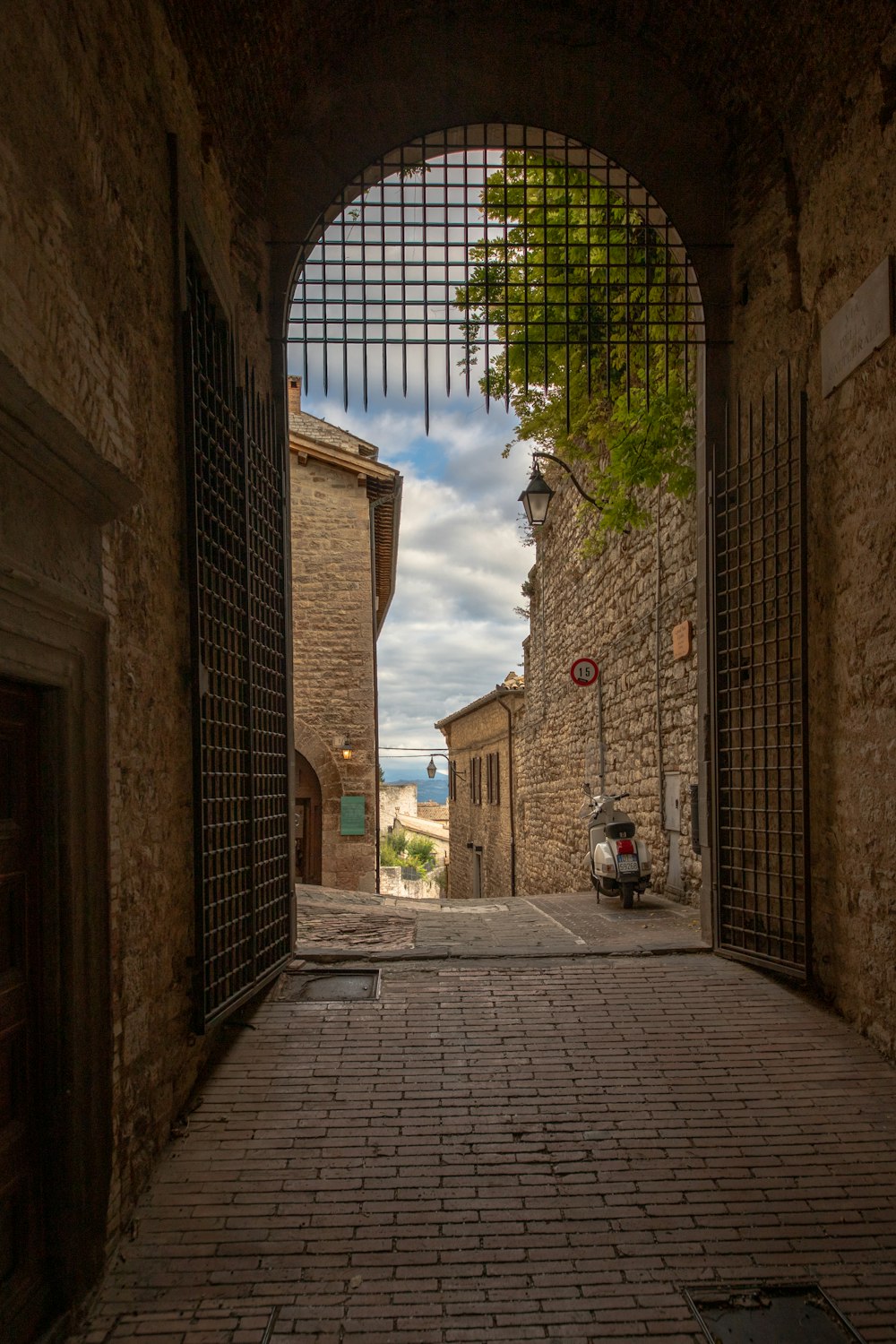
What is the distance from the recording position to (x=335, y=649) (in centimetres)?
1496

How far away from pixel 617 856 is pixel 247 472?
5048 millimetres

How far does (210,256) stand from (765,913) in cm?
473

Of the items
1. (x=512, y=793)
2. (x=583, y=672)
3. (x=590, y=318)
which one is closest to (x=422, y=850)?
(x=512, y=793)

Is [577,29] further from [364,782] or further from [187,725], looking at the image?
[364,782]

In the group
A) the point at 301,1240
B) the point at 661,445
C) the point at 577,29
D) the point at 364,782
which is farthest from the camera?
the point at 364,782

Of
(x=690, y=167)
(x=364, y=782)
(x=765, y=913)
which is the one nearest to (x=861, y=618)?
(x=765, y=913)

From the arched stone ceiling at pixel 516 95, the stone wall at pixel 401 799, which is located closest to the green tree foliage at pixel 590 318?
the arched stone ceiling at pixel 516 95

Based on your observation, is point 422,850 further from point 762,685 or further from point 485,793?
point 762,685

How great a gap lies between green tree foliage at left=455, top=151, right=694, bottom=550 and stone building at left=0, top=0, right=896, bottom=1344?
50 centimetres

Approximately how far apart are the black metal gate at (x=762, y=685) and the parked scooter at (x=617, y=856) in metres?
2.34

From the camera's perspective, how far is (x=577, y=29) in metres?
6.23

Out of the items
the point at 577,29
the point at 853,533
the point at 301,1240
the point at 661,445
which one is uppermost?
the point at 577,29

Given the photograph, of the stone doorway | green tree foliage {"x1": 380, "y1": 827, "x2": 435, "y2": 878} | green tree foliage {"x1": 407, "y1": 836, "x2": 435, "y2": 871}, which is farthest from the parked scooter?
green tree foliage {"x1": 407, "y1": 836, "x2": 435, "y2": 871}

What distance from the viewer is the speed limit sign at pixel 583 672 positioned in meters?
10.9
